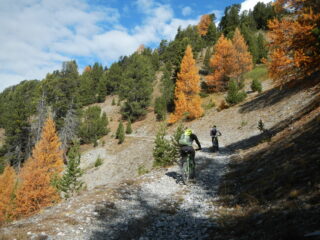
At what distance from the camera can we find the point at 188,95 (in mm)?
44000

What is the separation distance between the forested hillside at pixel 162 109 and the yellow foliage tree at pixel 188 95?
0.18m

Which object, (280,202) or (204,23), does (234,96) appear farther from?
(204,23)

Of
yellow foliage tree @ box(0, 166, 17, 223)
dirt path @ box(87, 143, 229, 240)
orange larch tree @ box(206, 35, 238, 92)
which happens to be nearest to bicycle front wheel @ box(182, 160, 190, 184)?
dirt path @ box(87, 143, 229, 240)

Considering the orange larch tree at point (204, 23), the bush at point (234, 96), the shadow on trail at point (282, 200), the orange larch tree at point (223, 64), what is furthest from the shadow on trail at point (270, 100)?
the orange larch tree at point (204, 23)

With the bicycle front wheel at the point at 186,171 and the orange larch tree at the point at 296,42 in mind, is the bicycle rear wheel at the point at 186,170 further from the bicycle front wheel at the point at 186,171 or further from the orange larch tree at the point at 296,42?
the orange larch tree at the point at 296,42

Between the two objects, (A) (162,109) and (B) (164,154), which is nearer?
(B) (164,154)

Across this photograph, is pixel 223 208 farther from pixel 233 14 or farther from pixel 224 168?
pixel 233 14

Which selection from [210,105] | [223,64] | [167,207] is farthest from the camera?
[223,64]

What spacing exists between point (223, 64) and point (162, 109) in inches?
635

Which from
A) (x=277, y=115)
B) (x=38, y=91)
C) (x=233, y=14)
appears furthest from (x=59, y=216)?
(x=233, y=14)

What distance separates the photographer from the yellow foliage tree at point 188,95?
139 feet

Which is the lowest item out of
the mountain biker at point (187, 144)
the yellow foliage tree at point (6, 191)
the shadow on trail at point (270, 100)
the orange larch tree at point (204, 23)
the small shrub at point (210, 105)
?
the yellow foliage tree at point (6, 191)

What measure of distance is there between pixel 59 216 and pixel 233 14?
9876 centimetres

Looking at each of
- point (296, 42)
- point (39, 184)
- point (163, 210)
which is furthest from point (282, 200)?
point (39, 184)
